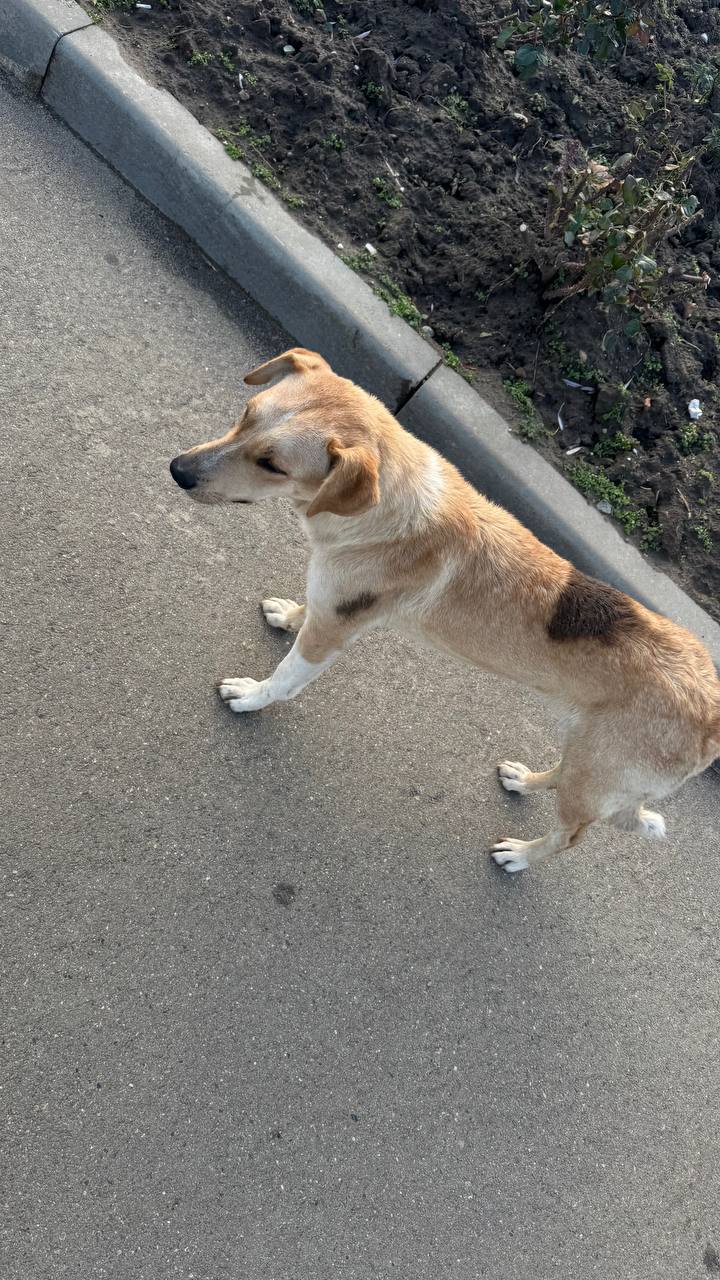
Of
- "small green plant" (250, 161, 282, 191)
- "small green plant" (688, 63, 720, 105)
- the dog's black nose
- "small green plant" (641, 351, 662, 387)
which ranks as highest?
"small green plant" (688, 63, 720, 105)

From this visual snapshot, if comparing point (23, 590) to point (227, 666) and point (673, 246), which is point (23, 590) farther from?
point (673, 246)

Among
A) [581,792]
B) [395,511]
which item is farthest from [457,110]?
[581,792]

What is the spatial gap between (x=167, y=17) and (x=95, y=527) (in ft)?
11.4

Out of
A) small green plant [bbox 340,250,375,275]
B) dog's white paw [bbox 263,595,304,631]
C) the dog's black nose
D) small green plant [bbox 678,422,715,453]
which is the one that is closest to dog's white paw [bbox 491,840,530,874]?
dog's white paw [bbox 263,595,304,631]

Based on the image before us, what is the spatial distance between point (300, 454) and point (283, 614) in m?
1.12

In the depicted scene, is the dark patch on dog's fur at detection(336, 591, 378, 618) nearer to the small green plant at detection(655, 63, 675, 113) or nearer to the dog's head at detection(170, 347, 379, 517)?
the dog's head at detection(170, 347, 379, 517)

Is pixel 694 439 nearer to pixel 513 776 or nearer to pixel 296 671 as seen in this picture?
pixel 513 776

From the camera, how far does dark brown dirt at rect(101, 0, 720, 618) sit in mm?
4758

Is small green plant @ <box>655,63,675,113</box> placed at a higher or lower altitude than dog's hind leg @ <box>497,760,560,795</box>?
higher

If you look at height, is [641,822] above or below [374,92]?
below

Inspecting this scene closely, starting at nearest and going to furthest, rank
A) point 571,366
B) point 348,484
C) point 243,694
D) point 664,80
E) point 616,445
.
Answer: point 348,484 → point 243,694 → point 616,445 → point 571,366 → point 664,80

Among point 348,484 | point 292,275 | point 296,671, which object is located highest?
point 348,484

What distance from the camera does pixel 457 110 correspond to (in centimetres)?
532

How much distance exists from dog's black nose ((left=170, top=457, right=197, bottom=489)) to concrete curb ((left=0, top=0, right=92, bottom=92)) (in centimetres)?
325
